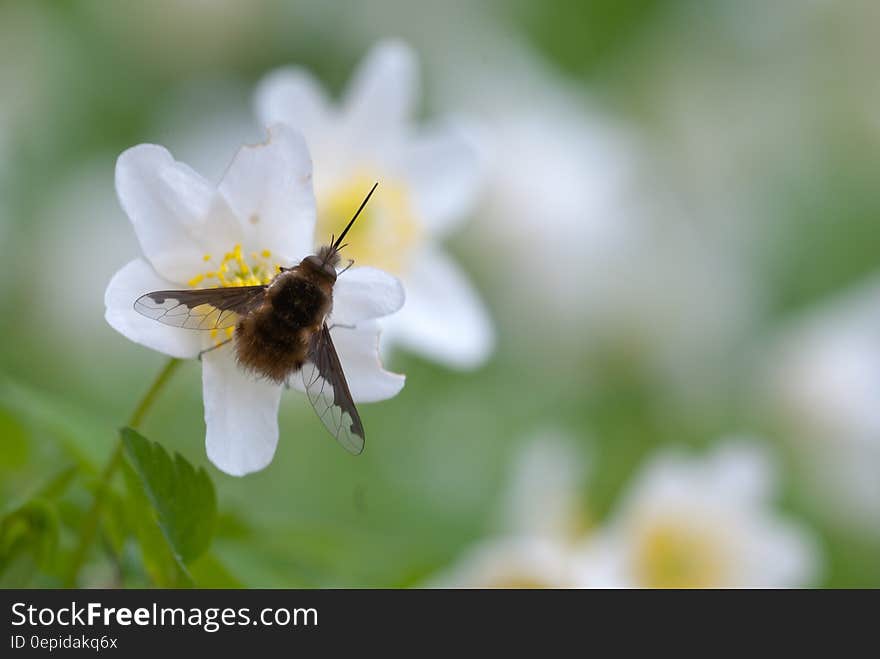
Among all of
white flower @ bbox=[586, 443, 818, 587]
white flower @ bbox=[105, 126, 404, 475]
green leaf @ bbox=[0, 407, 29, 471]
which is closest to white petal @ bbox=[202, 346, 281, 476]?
white flower @ bbox=[105, 126, 404, 475]

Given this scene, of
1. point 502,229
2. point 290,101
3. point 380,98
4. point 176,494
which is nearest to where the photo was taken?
point 176,494

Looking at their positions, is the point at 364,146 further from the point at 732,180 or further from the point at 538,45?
the point at 732,180

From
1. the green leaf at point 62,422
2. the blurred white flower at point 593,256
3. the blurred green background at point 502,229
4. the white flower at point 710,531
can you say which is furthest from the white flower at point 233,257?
the blurred white flower at point 593,256

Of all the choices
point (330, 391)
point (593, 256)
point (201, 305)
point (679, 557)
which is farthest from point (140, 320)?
point (593, 256)

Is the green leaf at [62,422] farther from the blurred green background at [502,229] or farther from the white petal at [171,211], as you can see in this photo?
the blurred green background at [502,229]

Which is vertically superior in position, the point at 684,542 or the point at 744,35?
the point at 744,35

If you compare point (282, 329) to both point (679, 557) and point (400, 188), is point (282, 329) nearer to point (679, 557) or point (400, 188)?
point (400, 188)
